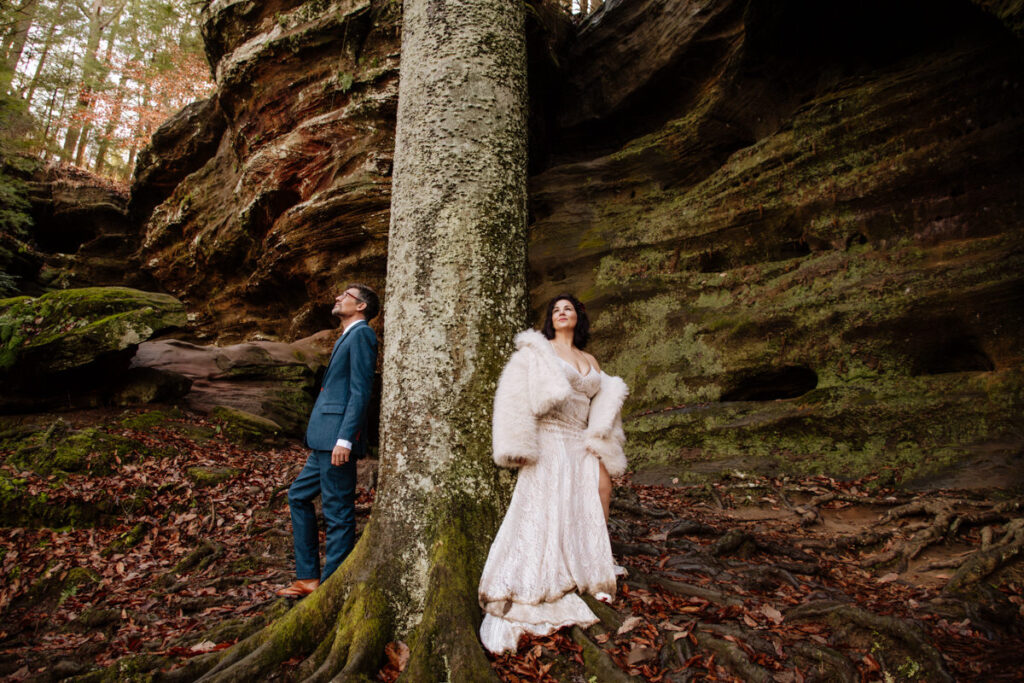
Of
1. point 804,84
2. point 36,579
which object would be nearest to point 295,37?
point 804,84

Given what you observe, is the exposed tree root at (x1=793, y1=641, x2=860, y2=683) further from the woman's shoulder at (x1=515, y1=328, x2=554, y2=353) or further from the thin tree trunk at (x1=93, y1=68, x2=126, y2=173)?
the thin tree trunk at (x1=93, y1=68, x2=126, y2=173)

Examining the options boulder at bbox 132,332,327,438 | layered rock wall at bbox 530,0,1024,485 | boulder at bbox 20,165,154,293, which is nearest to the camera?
layered rock wall at bbox 530,0,1024,485

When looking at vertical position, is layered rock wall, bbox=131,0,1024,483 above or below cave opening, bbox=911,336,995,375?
above

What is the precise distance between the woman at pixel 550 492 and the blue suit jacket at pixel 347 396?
124cm

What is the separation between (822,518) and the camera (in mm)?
5414

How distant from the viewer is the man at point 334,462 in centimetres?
386

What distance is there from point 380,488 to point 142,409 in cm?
729

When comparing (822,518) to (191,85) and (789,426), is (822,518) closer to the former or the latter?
(789,426)

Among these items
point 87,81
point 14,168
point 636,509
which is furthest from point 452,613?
point 87,81

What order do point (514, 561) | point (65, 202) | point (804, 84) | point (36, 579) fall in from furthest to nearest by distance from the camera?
1. point (65, 202)
2. point (804, 84)
3. point (36, 579)
4. point (514, 561)

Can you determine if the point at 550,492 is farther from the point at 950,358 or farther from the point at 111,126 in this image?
the point at 111,126

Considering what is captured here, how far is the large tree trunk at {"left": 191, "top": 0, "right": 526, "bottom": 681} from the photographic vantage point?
2850 mm

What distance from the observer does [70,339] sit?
7.81m

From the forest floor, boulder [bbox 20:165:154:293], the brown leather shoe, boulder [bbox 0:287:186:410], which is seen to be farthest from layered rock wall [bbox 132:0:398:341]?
the brown leather shoe
